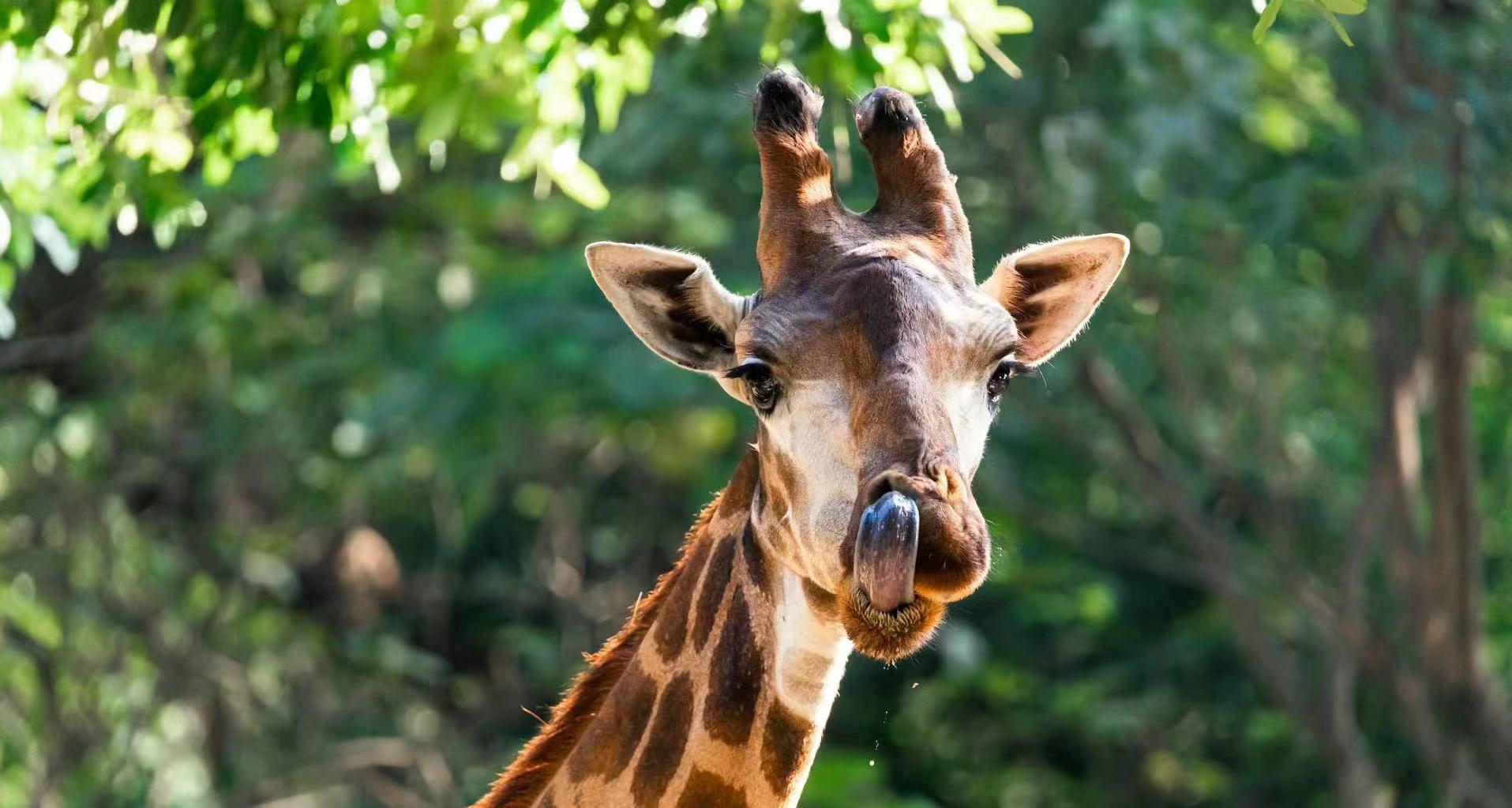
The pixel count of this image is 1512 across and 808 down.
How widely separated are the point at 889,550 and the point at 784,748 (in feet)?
2.68

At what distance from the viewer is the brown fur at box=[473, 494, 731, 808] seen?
4.46 meters

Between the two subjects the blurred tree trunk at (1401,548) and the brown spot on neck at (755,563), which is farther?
the blurred tree trunk at (1401,548)

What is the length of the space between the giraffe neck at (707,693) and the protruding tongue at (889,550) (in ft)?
1.43

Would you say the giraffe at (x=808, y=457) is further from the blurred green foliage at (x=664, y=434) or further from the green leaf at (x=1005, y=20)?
the blurred green foliage at (x=664, y=434)

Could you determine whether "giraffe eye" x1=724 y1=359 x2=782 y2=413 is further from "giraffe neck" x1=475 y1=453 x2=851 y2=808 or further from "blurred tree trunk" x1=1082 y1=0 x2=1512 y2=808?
"blurred tree trunk" x1=1082 y1=0 x2=1512 y2=808

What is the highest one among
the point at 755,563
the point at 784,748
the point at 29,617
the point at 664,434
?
the point at 755,563

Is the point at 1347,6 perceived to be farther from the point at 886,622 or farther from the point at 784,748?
the point at 784,748

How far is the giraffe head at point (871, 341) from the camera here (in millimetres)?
Result: 3543

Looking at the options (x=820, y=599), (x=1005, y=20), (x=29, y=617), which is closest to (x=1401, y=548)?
(x=1005, y=20)

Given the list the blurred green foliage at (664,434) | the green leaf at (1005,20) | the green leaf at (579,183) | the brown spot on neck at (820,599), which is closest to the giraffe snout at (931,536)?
the brown spot on neck at (820,599)

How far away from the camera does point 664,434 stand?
47.6 feet

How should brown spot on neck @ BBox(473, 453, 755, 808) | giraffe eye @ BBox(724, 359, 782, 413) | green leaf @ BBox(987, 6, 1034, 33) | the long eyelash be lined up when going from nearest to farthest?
giraffe eye @ BBox(724, 359, 782, 413) → the long eyelash → brown spot on neck @ BBox(473, 453, 755, 808) → green leaf @ BBox(987, 6, 1034, 33)

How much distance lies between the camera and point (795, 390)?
13.1 ft

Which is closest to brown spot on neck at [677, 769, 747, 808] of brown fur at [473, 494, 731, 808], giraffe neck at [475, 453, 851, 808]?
giraffe neck at [475, 453, 851, 808]
